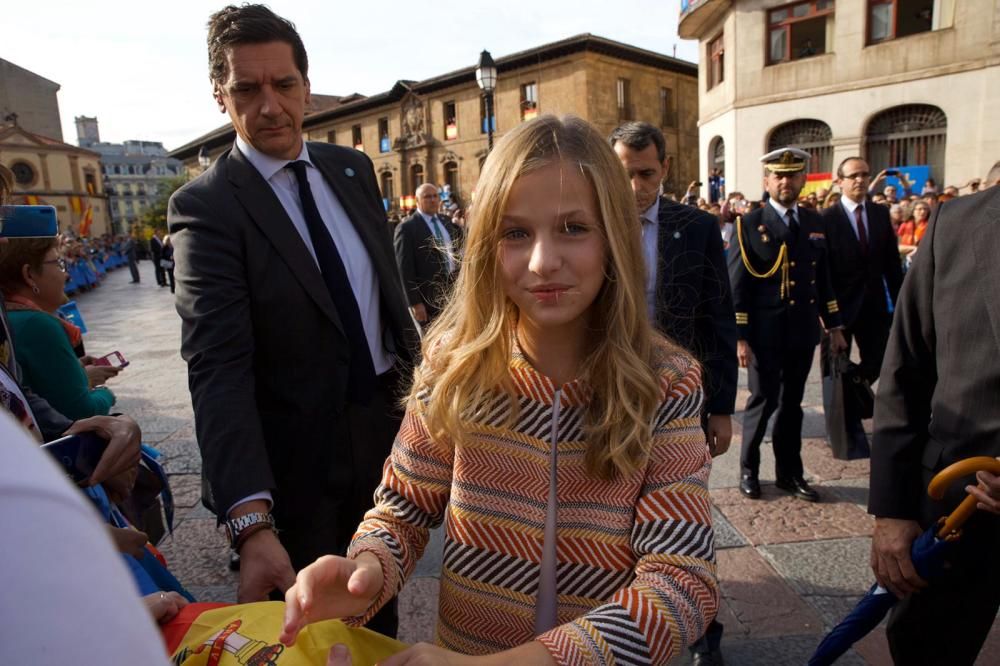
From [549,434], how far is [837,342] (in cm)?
348

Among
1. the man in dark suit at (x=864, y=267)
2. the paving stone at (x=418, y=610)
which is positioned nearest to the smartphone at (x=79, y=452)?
the paving stone at (x=418, y=610)

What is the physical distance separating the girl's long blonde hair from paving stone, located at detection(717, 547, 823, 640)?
1.89 m

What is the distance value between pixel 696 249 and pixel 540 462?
1.92 meters

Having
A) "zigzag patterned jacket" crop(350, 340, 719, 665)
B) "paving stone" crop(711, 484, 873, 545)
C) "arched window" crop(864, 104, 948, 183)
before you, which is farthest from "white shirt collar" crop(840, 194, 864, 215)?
"arched window" crop(864, 104, 948, 183)

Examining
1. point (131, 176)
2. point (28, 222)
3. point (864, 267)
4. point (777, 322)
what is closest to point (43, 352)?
point (28, 222)

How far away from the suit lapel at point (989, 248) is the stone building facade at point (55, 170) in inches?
1881

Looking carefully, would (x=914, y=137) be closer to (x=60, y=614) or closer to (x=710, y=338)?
(x=710, y=338)

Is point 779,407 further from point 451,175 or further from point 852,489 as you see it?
point 451,175

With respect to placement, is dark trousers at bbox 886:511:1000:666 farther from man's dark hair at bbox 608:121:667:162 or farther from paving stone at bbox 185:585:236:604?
paving stone at bbox 185:585:236:604

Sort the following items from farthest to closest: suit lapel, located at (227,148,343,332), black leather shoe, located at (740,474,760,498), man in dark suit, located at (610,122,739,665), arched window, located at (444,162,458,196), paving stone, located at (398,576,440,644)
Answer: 1. arched window, located at (444,162,458,196)
2. black leather shoe, located at (740,474,760,498)
3. man in dark suit, located at (610,122,739,665)
4. paving stone, located at (398,576,440,644)
5. suit lapel, located at (227,148,343,332)

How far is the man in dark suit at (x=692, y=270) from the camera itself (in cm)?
286

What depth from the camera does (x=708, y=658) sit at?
239 centimetres

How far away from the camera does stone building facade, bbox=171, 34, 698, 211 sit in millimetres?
29156

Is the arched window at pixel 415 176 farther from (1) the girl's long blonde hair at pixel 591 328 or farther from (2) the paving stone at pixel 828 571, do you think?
(1) the girl's long blonde hair at pixel 591 328
